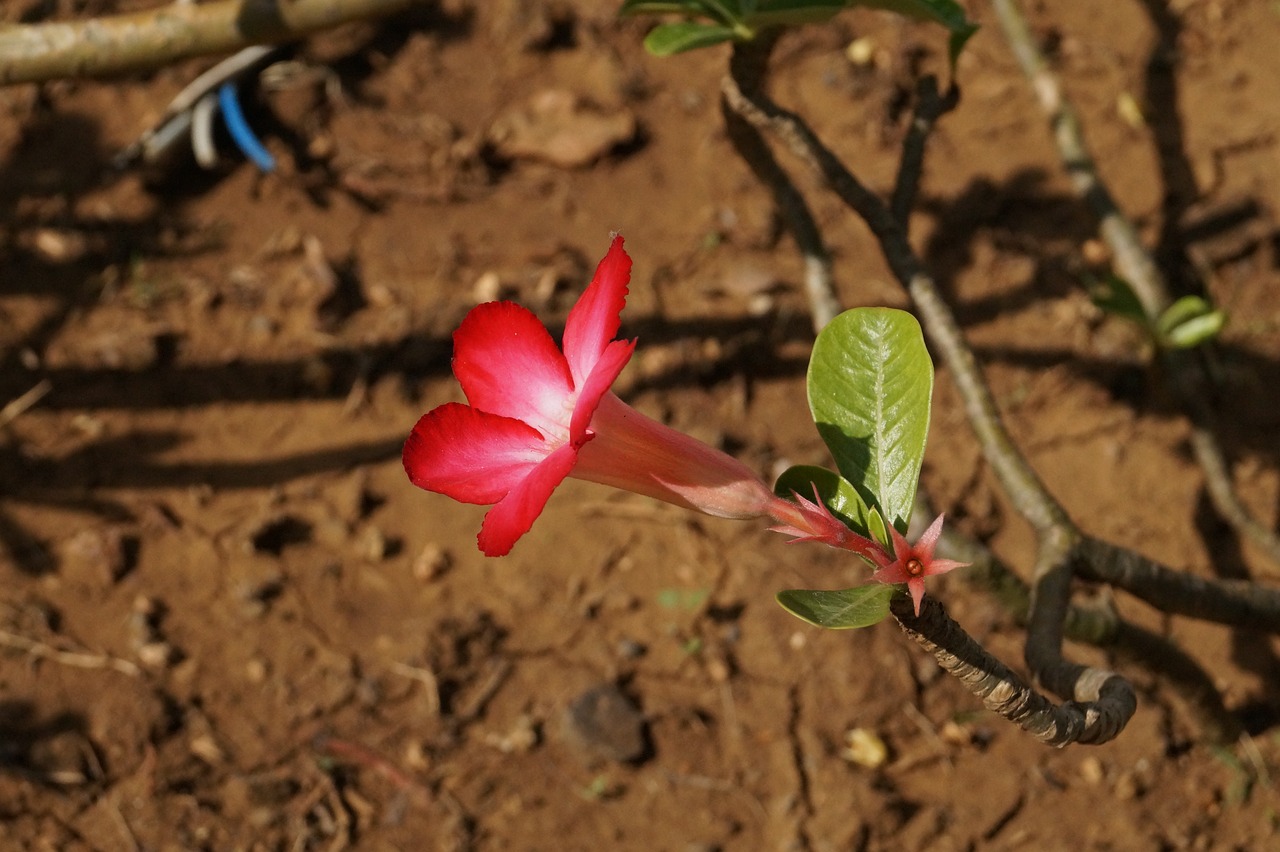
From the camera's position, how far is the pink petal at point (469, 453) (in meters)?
0.83

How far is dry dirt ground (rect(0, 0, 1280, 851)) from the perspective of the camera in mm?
1826

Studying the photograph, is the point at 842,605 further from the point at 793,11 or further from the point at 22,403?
the point at 22,403

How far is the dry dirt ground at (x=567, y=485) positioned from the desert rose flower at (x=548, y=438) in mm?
1103

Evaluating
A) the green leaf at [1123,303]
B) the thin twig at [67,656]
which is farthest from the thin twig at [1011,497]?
the thin twig at [67,656]

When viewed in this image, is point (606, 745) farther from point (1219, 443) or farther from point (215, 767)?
point (1219, 443)

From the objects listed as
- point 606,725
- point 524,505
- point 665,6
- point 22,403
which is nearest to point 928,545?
point 524,505

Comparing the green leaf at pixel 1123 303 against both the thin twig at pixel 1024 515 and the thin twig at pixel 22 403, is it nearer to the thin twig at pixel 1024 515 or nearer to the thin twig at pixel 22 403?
the thin twig at pixel 1024 515

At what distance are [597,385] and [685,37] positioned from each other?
73cm

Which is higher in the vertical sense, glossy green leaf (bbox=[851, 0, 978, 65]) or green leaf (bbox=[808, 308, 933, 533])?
glossy green leaf (bbox=[851, 0, 978, 65])

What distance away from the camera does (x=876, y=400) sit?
95 cm

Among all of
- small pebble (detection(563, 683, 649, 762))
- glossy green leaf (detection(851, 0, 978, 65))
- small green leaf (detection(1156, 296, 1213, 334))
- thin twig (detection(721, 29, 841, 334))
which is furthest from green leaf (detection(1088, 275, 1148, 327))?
small pebble (detection(563, 683, 649, 762))

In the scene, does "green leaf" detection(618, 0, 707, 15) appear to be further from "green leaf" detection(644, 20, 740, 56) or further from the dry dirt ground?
the dry dirt ground

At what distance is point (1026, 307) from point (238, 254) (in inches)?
63.0

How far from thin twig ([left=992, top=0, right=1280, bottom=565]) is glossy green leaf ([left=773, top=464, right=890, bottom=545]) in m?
1.18
